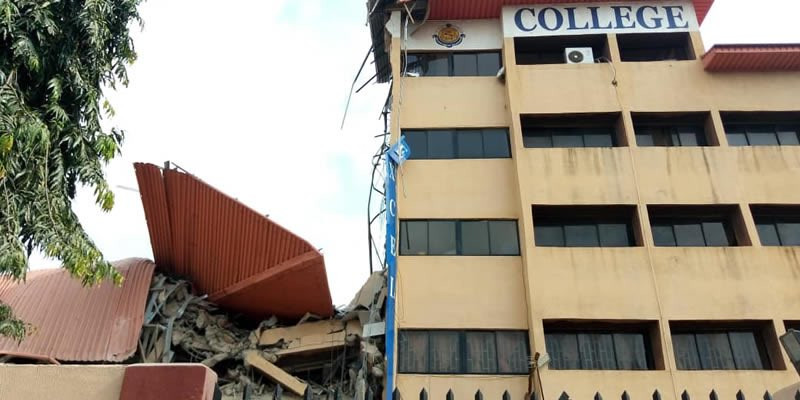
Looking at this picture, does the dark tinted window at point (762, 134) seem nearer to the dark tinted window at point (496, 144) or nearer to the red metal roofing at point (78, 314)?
the dark tinted window at point (496, 144)

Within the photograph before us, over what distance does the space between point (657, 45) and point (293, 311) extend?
1392 cm

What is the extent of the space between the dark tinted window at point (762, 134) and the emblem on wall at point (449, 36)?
8328 mm

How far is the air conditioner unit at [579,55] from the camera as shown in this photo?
1733cm

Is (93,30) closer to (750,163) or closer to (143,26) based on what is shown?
(143,26)

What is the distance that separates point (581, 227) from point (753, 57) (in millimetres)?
7116

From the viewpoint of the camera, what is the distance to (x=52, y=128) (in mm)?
7641

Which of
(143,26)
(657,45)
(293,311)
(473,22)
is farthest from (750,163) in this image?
(143,26)

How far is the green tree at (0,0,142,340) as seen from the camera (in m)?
6.97

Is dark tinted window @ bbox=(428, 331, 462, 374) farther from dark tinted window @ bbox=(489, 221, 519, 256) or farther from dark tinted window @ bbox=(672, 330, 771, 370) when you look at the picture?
dark tinted window @ bbox=(672, 330, 771, 370)

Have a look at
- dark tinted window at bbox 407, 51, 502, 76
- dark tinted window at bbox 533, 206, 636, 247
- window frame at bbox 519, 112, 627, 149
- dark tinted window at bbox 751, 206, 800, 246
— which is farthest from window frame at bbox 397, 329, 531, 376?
dark tinted window at bbox 407, 51, 502, 76

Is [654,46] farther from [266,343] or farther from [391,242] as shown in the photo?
[266,343]

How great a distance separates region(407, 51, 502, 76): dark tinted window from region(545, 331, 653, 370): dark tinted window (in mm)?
8212

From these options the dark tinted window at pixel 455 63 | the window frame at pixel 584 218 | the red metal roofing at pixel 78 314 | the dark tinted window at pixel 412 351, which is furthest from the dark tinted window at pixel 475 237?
the red metal roofing at pixel 78 314

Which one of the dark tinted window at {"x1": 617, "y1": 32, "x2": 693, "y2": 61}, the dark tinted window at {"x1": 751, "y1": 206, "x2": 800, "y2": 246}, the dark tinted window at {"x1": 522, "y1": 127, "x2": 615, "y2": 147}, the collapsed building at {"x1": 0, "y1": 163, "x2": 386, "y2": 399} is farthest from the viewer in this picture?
the dark tinted window at {"x1": 617, "y1": 32, "x2": 693, "y2": 61}
